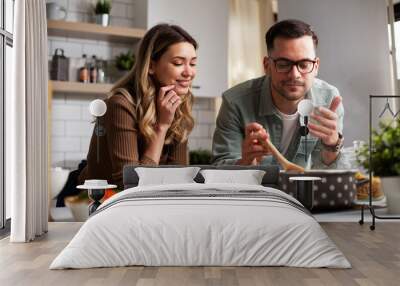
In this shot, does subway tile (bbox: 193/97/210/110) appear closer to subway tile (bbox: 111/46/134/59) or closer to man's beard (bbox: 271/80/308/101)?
man's beard (bbox: 271/80/308/101)

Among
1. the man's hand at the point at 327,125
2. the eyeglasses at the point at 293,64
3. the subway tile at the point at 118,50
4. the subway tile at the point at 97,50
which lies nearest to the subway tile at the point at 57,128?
the subway tile at the point at 97,50

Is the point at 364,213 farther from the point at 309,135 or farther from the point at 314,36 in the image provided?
the point at 314,36

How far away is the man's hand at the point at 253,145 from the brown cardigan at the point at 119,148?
62 cm

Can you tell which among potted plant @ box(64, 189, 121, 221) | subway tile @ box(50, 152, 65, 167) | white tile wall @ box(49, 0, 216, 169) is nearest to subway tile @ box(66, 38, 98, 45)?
white tile wall @ box(49, 0, 216, 169)

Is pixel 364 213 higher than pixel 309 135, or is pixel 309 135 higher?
pixel 309 135

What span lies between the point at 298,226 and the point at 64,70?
3.40 metres

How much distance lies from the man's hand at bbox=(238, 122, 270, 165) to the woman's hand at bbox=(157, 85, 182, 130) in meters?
0.78

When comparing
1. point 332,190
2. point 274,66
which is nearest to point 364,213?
point 332,190

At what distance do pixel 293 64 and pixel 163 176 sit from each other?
174cm

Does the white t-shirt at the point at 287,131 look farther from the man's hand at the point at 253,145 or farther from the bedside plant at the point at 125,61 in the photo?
the bedside plant at the point at 125,61

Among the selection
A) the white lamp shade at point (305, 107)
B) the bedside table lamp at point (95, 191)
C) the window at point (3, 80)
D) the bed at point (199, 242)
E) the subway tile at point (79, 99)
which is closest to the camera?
the bed at point (199, 242)

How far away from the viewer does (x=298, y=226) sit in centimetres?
405

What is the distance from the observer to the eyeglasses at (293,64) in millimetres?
6246

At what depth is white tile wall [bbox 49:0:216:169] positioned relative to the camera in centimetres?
648
